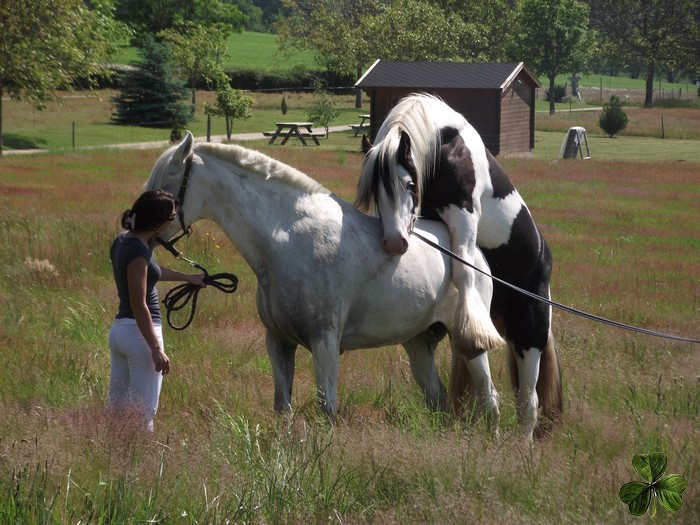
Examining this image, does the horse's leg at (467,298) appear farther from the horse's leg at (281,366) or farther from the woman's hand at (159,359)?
the woman's hand at (159,359)

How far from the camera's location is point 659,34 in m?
90.1

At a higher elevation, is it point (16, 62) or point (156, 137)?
point (16, 62)

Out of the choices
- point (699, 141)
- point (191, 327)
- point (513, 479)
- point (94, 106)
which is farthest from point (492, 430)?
point (94, 106)

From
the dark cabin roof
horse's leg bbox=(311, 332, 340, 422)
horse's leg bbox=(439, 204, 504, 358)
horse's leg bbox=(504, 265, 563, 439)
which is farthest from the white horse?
the dark cabin roof

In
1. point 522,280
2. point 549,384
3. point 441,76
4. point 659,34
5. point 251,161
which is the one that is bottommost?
point 549,384

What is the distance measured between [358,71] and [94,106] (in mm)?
27935

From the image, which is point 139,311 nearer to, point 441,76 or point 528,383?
point 528,383

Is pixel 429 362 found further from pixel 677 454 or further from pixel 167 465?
pixel 167 465

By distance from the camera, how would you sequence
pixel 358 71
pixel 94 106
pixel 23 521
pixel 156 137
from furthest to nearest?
pixel 358 71 → pixel 94 106 → pixel 156 137 → pixel 23 521

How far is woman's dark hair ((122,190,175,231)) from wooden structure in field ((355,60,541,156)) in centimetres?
3617

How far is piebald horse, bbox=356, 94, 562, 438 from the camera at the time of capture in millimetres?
5480

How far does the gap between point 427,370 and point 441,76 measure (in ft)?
127

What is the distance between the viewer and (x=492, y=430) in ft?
18.6

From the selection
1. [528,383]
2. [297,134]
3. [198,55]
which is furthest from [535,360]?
[198,55]
